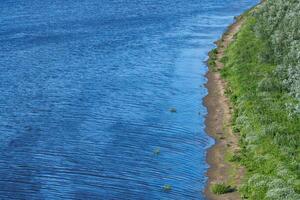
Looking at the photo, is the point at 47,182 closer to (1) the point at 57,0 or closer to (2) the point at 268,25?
(2) the point at 268,25

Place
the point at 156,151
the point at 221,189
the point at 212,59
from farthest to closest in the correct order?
the point at 212,59 → the point at 156,151 → the point at 221,189

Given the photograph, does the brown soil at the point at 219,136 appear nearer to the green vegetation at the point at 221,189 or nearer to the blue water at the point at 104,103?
the green vegetation at the point at 221,189

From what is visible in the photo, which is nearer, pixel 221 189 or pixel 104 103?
pixel 221 189

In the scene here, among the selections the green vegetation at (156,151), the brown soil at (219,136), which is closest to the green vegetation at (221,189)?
the brown soil at (219,136)

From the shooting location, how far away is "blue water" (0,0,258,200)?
43062mm

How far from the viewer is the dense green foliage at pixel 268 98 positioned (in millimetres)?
40250

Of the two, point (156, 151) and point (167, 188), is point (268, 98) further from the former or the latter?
point (167, 188)

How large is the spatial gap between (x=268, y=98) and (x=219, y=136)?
710 centimetres

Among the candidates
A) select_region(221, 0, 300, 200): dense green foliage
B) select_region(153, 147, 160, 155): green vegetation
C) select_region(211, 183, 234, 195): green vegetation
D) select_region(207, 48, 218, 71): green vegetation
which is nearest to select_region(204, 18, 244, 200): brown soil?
select_region(211, 183, 234, 195): green vegetation

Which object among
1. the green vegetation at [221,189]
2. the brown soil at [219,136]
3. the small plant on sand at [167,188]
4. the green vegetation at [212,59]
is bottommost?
the green vegetation at [212,59]

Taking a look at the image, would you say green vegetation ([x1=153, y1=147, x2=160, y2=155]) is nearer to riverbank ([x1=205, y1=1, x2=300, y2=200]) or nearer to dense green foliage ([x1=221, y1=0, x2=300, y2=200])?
riverbank ([x1=205, y1=1, x2=300, y2=200])

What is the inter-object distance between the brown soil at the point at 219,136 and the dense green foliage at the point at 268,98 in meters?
0.79

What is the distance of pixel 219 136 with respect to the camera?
50.3 meters

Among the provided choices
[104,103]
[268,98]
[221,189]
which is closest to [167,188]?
[221,189]
